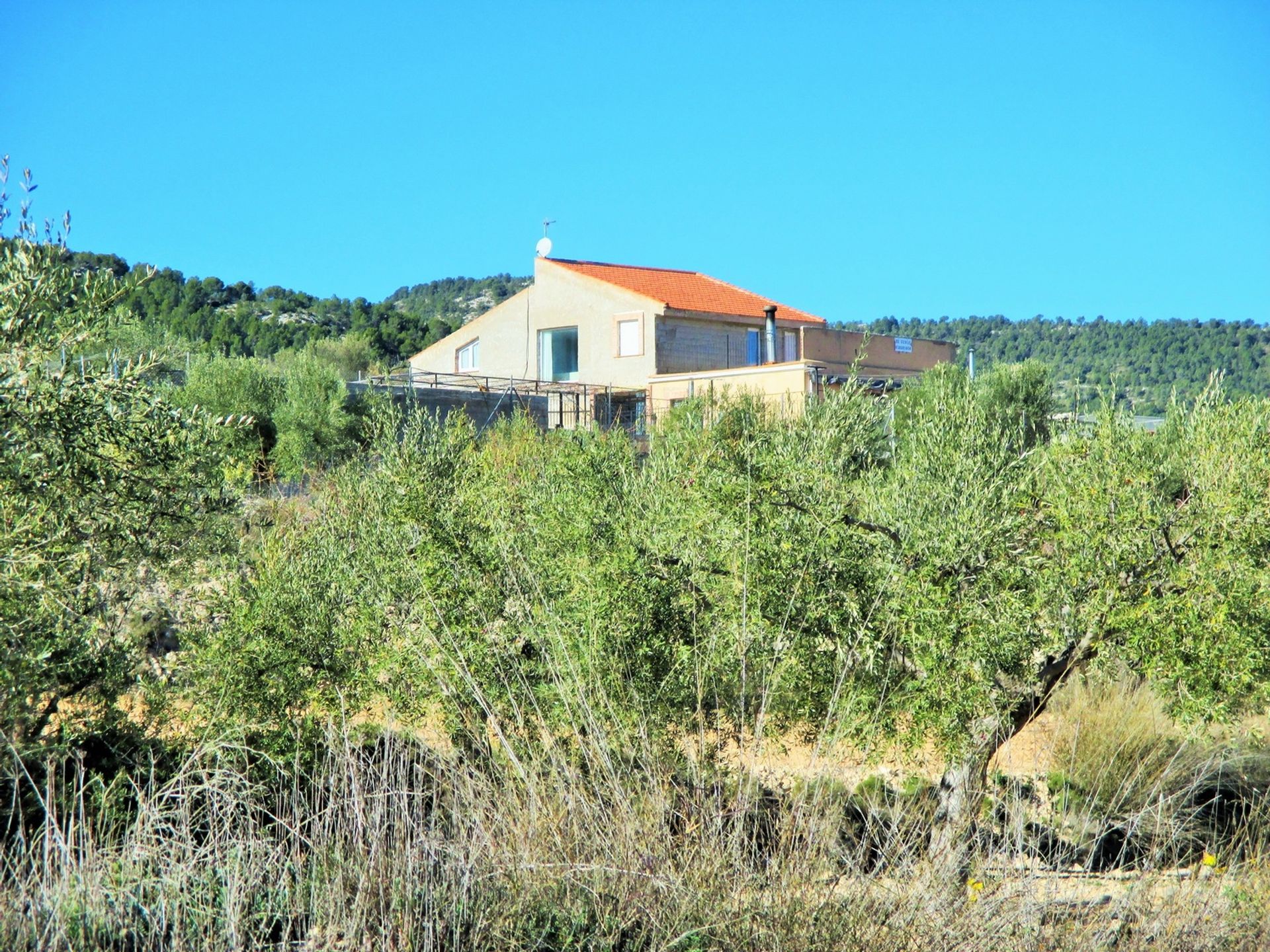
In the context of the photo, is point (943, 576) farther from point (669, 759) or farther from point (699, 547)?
point (669, 759)

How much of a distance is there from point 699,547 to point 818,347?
24.2 m

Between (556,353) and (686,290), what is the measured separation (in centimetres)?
462

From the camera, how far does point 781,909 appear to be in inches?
167

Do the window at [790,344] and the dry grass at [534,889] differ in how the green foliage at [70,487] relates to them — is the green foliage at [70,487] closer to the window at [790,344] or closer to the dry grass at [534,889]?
the dry grass at [534,889]

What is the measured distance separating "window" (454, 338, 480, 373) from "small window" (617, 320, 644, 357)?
5.81m

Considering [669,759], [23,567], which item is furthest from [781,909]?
[23,567]

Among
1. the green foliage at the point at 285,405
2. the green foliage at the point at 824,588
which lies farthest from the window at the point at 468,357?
the green foliage at the point at 824,588

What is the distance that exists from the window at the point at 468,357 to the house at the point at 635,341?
1.6 inches

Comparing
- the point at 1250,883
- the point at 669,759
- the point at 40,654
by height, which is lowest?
the point at 1250,883

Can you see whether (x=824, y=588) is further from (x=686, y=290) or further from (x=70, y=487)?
(x=686, y=290)

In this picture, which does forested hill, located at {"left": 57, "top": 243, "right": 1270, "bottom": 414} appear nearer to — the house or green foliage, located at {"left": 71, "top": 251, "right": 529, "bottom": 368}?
green foliage, located at {"left": 71, "top": 251, "right": 529, "bottom": 368}

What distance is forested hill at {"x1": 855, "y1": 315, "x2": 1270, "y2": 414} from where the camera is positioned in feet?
175

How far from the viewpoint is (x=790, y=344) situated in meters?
35.8

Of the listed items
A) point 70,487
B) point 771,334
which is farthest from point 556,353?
point 70,487
